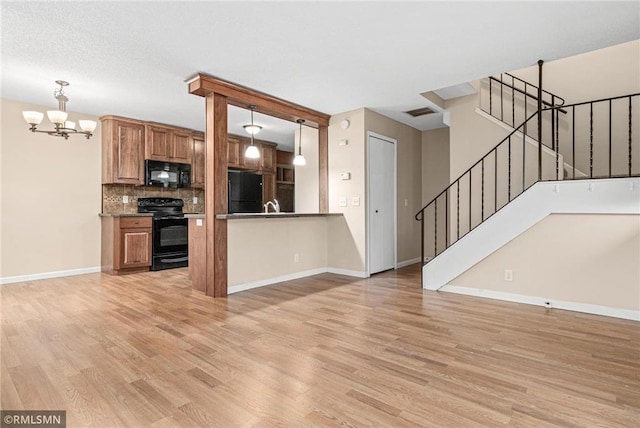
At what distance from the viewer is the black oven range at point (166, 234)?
587cm

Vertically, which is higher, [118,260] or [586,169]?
[586,169]

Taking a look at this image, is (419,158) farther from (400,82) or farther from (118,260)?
(118,260)

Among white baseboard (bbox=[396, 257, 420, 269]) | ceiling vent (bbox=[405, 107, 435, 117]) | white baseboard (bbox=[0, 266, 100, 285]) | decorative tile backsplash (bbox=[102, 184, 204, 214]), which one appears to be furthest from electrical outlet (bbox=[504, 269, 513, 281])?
white baseboard (bbox=[0, 266, 100, 285])

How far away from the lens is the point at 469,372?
7.18 feet

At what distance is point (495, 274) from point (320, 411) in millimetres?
3050

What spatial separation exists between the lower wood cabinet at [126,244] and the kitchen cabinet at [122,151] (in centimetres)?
72

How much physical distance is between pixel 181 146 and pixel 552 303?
629cm

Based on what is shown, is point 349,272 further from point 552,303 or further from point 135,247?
point 135,247

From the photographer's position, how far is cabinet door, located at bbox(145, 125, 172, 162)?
602 cm

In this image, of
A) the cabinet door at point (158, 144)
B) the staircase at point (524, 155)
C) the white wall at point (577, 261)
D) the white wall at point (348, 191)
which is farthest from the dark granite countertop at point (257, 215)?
the cabinet door at point (158, 144)

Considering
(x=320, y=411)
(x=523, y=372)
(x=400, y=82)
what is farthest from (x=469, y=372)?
(x=400, y=82)

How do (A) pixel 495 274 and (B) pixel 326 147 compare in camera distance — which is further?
(B) pixel 326 147

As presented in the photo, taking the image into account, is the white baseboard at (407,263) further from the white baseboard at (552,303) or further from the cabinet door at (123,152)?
the cabinet door at (123,152)

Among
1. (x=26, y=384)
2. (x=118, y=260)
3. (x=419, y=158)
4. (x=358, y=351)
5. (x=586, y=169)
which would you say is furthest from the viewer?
(x=419, y=158)
